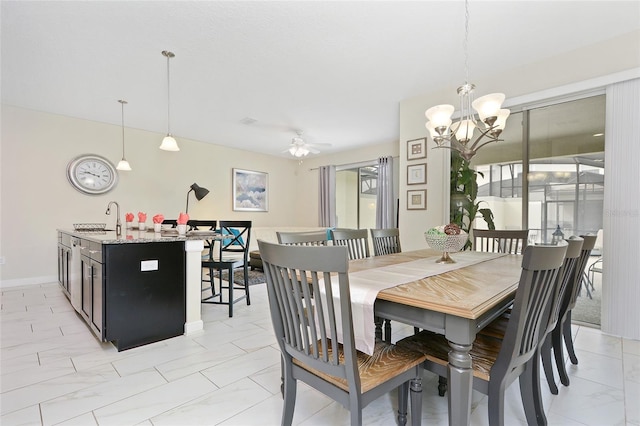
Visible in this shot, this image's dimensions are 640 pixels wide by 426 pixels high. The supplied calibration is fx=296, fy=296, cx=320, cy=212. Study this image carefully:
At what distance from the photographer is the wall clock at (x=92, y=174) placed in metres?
4.50

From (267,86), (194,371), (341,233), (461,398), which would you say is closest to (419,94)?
(267,86)

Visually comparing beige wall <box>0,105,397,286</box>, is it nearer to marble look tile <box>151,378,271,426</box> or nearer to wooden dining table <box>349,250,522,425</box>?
marble look tile <box>151,378,271,426</box>

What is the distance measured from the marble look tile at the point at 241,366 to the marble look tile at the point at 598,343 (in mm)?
2460

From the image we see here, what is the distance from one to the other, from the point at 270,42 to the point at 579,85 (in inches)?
111

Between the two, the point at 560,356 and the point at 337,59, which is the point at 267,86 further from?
the point at 560,356

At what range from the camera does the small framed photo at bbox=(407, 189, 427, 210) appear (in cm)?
374

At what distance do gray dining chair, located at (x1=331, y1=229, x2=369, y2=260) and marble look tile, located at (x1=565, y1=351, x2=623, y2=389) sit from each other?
5.27ft

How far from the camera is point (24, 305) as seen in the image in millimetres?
3316

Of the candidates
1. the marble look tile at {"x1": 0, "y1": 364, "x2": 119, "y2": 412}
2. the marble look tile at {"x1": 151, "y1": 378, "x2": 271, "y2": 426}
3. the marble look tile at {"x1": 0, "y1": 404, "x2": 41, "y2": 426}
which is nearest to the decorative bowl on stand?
the marble look tile at {"x1": 151, "y1": 378, "x2": 271, "y2": 426}

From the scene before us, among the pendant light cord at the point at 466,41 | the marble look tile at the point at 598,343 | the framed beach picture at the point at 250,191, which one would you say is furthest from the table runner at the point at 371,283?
the framed beach picture at the point at 250,191

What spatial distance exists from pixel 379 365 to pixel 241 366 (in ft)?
4.01

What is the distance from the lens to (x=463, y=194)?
3.65 m

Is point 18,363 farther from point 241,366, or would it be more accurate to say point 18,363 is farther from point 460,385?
point 460,385

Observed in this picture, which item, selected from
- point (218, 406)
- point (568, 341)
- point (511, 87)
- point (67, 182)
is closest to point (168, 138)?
point (67, 182)
